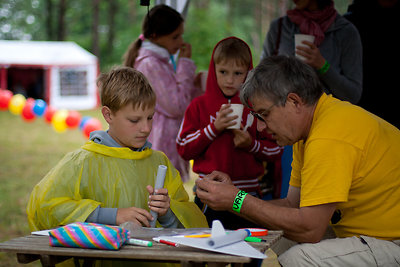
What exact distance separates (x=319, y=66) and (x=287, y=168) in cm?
94

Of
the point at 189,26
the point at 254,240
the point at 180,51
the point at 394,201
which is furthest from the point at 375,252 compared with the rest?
the point at 189,26

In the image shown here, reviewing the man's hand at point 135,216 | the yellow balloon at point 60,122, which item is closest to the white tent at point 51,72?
the yellow balloon at point 60,122

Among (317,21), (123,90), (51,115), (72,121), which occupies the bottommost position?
(51,115)

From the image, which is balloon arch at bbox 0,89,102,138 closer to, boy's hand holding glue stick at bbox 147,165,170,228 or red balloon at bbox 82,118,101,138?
red balloon at bbox 82,118,101,138

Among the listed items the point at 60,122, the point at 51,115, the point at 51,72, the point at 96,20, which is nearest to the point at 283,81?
the point at 60,122

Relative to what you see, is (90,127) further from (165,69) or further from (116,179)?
(116,179)

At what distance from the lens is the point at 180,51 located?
4496 mm

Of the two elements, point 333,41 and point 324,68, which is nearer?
point 324,68

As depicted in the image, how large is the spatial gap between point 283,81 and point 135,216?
92 cm

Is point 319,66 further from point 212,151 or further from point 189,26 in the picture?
point 189,26

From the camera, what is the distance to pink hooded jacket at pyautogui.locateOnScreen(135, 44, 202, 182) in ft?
13.6

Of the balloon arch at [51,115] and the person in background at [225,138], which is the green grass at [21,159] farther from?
the person in background at [225,138]

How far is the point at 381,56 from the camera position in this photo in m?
4.38

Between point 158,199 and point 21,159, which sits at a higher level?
point 158,199
